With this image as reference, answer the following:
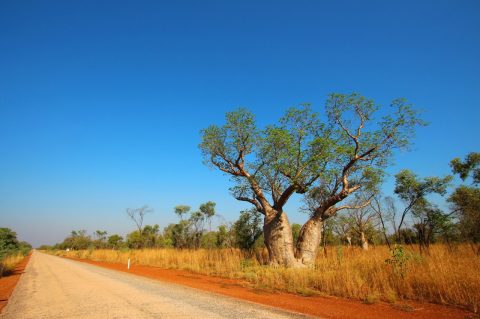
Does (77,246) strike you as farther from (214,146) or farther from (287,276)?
(287,276)

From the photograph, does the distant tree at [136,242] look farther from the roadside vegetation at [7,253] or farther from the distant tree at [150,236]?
the roadside vegetation at [7,253]

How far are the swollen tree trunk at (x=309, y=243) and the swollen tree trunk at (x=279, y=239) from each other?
0.46 metres

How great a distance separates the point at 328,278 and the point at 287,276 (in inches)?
71.8

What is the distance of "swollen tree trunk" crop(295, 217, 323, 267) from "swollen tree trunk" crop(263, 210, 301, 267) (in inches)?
18.2

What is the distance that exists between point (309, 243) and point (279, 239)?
1.42 metres

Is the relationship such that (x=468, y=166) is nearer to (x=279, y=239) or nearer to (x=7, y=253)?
(x=279, y=239)

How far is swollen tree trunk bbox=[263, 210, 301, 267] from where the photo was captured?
1295 cm

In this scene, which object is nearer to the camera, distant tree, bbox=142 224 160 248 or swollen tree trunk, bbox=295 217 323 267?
swollen tree trunk, bbox=295 217 323 267

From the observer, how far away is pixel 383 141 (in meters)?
13.8

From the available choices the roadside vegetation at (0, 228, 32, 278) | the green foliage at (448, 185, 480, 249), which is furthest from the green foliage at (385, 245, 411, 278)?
the roadside vegetation at (0, 228, 32, 278)

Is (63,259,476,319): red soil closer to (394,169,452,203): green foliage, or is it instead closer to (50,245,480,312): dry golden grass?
(50,245,480,312): dry golden grass

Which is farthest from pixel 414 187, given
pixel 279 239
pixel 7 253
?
pixel 7 253

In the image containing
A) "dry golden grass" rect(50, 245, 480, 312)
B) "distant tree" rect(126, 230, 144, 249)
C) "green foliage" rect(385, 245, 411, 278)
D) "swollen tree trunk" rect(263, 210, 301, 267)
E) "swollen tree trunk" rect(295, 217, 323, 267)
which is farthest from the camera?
"distant tree" rect(126, 230, 144, 249)

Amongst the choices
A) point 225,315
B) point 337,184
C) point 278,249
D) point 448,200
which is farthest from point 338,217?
point 225,315
